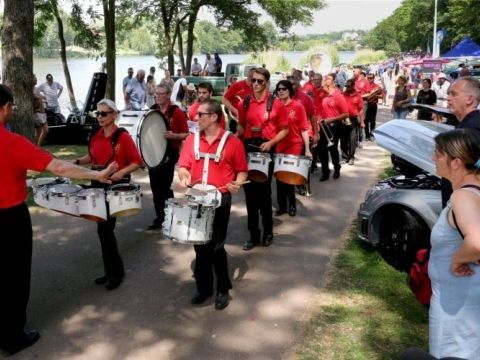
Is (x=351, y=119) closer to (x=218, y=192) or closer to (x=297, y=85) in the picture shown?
(x=297, y=85)

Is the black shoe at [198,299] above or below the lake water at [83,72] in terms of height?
below

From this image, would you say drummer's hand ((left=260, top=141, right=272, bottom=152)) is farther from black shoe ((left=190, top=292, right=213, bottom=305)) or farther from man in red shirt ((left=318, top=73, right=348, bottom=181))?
man in red shirt ((left=318, top=73, right=348, bottom=181))

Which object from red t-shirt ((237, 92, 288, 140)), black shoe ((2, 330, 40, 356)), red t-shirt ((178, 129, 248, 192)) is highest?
red t-shirt ((237, 92, 288, 140))

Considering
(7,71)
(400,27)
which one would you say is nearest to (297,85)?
(7,71)

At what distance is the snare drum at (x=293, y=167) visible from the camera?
19.6 feet

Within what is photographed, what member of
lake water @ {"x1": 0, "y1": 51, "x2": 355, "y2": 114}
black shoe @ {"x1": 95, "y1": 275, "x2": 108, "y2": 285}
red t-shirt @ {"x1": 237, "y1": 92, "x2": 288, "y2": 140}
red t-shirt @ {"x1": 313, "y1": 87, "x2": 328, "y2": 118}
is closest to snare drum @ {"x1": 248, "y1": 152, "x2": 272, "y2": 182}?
red t-shirt @ {"x1": 237, "y1": 92, "x2": 288, "y2": 140}

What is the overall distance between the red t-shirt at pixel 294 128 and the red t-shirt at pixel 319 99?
10.2 feet

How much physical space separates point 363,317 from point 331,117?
595 centimetres

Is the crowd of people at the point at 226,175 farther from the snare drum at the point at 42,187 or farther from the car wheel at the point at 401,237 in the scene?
the car wheel at the point at 401,237

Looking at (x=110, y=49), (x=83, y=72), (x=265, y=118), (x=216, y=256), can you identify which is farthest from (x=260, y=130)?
(x=83, y=72)

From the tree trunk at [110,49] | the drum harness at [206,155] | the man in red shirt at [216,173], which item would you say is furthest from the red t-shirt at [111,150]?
the tree trunk at [110,49]

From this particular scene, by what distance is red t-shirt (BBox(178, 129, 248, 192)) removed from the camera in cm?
460

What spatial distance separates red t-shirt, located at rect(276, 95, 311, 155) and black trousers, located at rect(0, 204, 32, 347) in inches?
153

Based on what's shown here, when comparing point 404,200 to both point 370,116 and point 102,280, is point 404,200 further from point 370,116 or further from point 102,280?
point 370,116
